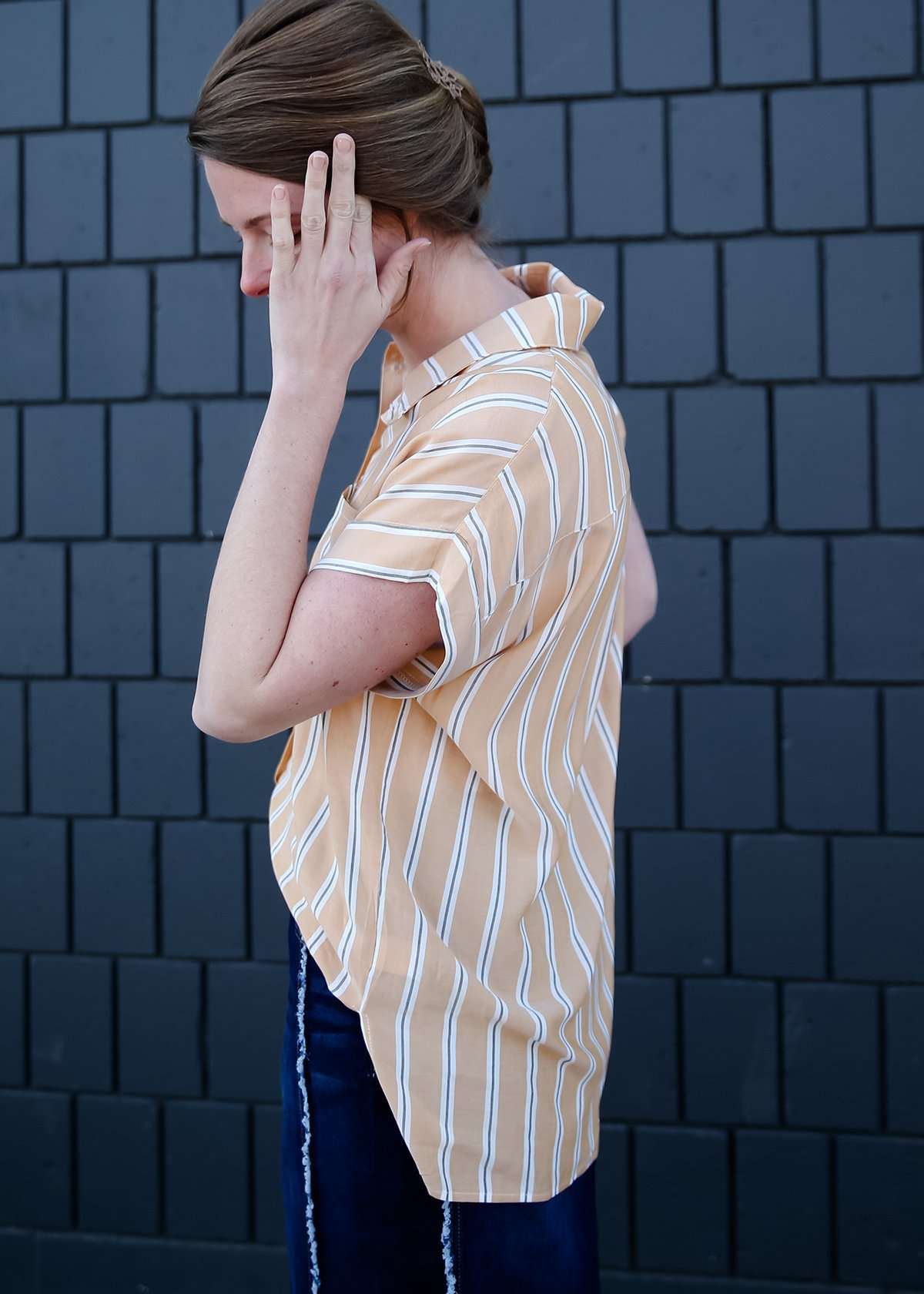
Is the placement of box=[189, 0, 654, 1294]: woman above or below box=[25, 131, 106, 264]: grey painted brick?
below

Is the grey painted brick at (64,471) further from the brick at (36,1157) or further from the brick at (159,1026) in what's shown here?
the brick at (36,1157)

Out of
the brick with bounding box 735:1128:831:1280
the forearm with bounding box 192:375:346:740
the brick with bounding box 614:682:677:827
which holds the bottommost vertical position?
the brick with bounding box 735:1128:831:1280

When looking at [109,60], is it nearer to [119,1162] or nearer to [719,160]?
[719,160]

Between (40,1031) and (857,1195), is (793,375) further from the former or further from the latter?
(40,1031)

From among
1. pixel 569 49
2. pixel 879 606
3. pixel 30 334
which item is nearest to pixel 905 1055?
pixel 879 606

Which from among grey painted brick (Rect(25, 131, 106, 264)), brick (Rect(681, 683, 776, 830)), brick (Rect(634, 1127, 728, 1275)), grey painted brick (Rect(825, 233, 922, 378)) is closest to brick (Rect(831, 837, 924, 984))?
brick (Rect(681, 683, 776, 830))

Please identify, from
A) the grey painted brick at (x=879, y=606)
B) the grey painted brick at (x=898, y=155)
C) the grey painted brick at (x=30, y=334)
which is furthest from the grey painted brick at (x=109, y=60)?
the grey painted brick at (x=879, y=606)

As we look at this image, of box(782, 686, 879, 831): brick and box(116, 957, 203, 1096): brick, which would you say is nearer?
box(782, 686, 879, 831): brick

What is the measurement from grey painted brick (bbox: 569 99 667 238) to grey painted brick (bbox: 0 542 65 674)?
1274mm

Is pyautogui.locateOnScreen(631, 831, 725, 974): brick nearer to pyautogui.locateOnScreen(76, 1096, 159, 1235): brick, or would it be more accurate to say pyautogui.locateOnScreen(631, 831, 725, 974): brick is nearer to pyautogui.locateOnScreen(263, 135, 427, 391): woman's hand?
pyautogui.locateOnScreen(76, 1096, 159, 1235): brick

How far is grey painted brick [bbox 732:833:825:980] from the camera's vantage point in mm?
2236

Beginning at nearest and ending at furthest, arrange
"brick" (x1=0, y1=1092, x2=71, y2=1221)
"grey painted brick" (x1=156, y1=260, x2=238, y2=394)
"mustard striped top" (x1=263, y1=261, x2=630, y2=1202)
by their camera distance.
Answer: "mustard striped top" (x1=263, y1=261, x2=630, y2=1202) < "grey painted brick" (x1=156, y1=260, x2=238, y2=394) < "brick" (x1=0, y1=1092, x2=71, y2=1221)

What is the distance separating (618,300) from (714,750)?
88 cm

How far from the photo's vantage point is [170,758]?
240cm
